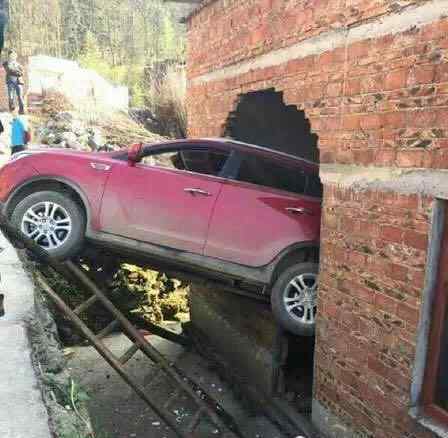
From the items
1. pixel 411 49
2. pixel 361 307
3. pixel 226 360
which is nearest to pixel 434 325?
pixel 361 307

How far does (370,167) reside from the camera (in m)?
3.92

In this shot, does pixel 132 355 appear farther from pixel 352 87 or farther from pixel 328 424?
pixel 352 87

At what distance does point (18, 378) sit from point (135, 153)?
3405mm

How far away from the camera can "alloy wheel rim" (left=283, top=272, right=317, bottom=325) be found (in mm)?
4844

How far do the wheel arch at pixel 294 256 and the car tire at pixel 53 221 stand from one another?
2.11 metres

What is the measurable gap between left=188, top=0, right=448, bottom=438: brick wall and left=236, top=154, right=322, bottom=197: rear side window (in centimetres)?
61

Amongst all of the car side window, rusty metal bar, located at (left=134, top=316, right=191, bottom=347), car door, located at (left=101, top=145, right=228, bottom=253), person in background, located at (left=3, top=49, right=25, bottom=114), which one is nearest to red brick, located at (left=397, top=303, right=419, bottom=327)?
car door, located at (left=101, top=145, right=228, bottom=253)

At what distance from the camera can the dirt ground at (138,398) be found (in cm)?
616

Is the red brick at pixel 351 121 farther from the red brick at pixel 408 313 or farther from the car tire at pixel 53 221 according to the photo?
the car tire at pixel 53 221

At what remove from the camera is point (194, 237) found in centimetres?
491

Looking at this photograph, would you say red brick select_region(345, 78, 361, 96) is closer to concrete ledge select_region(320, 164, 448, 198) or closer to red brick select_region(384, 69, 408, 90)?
red brick select_region(384, 69, 408, 90)

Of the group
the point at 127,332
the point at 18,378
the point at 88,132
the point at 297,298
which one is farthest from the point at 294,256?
the point at 88,132

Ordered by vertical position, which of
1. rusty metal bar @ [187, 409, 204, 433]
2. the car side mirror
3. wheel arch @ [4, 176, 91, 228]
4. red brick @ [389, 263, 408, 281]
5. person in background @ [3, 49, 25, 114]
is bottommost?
rusty metal bar @ [187, 409, 204, 433]

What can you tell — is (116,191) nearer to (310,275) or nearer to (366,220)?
(310,275)
